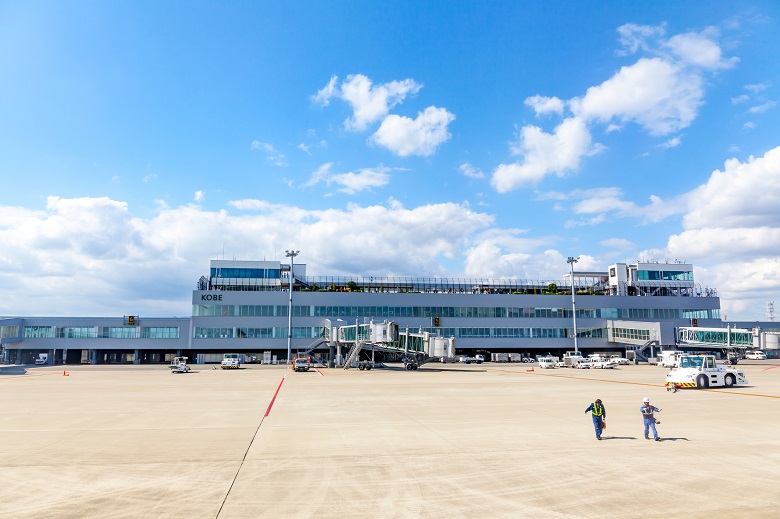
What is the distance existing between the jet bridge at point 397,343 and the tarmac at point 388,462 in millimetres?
42209

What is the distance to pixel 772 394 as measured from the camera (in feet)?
110

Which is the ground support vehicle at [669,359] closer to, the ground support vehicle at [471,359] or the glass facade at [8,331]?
the ground support vehicle at [471,359]

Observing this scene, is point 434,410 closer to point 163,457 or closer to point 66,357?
point 163,457

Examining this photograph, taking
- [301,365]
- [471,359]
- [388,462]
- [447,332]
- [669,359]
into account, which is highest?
[447,332]

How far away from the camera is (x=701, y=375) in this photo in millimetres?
37812

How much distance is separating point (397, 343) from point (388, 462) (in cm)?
5989

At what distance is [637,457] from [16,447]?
19.6m

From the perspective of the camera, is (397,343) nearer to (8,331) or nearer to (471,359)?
(471,359)

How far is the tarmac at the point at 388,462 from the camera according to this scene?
11258 millimetres

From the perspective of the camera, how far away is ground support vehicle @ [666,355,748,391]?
37.7m

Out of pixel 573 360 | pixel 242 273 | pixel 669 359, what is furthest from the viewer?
pixel 242 273

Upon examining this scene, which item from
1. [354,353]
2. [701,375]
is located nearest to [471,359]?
[354,353]

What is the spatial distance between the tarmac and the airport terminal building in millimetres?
73935

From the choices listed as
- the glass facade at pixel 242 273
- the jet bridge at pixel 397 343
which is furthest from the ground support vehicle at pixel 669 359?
the glass facade at pixel 242 273
